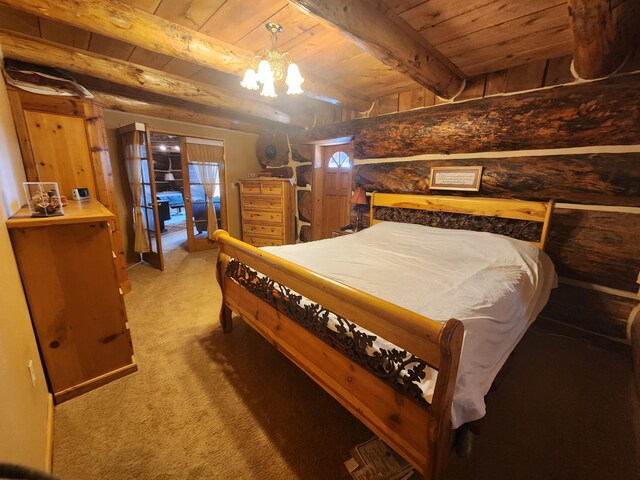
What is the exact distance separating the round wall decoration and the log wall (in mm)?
2713

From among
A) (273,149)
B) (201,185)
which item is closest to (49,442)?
(201,185)

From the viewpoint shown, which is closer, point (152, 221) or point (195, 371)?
point (195, 371)

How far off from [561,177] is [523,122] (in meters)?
0.56

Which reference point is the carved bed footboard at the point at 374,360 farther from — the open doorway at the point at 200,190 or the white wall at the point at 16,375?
the open doorway at the point at 200,190

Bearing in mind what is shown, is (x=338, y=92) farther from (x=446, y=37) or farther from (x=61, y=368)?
(x=61, y=368)

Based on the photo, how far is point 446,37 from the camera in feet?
6.39

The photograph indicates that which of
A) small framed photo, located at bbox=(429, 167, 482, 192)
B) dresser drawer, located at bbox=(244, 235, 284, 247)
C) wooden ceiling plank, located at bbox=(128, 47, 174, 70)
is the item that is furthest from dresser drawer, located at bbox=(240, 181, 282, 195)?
small framed photo, located at bbox=(429, 167, 482, 192)

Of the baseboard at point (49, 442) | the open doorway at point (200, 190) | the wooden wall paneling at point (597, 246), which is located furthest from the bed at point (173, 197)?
the wooden wall paneling at point (597, 246)

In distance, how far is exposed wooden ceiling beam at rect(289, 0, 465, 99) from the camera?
4.86 feet

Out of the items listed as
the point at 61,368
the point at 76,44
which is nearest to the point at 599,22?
the point at 61,368

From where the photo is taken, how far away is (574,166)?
2143 millimetres

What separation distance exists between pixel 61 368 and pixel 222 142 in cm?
398

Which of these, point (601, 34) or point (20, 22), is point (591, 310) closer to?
point (601, 34)

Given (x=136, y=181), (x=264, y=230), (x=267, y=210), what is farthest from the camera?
(x=264, y=230)
